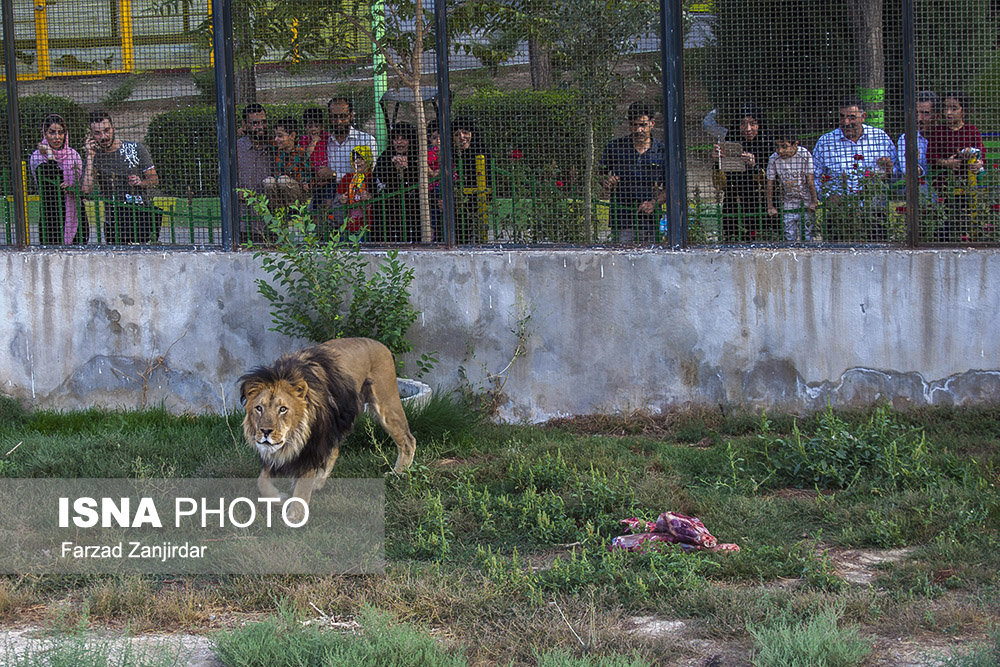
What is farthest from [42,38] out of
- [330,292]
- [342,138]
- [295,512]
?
[295,512]

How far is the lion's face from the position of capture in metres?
5.69

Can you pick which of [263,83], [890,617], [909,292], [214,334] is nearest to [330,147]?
[263,83]

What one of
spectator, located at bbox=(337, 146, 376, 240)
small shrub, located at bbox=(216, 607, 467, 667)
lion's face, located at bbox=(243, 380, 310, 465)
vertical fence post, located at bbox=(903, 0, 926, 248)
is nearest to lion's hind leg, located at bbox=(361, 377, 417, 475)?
lion's face, located at bbox=(243, 380, 310, 465)

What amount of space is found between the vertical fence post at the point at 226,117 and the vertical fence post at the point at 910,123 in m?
4.91

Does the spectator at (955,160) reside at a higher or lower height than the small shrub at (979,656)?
higher

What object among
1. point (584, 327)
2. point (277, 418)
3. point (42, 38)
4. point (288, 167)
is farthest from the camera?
point (42, 38)

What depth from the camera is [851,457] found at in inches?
250

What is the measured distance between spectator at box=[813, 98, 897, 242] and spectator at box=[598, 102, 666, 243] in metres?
1.17

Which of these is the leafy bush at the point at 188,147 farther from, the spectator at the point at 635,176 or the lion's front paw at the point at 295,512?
the lion's front paw at the point at 295,512

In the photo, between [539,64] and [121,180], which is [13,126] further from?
[539,64]

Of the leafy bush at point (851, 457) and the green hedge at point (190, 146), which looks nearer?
the leafy bush at point (851, 457)

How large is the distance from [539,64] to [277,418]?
3.60 m

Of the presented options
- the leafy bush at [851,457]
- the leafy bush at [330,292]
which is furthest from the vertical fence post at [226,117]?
the leafy bush at [851,457]

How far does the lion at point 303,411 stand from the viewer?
18.8 feet
